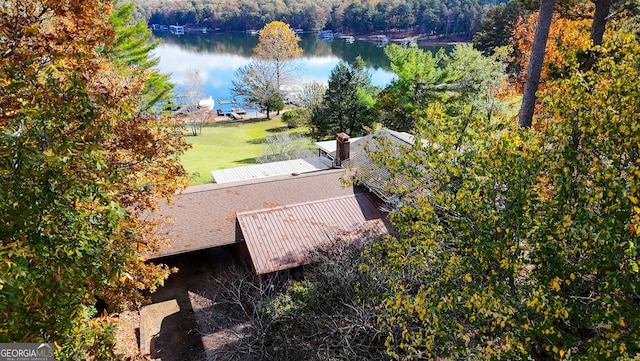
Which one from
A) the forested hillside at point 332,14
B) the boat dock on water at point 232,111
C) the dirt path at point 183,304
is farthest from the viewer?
the forested hillside at point 332,14

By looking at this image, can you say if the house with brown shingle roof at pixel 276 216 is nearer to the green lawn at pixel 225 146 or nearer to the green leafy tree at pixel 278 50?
the green lawn at pixel 225 146

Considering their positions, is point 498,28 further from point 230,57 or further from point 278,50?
point 230,57

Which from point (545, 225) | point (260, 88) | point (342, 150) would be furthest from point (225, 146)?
point (545, 225)

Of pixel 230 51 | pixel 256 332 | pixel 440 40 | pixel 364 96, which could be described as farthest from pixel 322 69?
pixel 256 332

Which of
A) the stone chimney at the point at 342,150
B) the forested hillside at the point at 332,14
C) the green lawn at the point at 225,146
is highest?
the forested hillside at the point at 332,14

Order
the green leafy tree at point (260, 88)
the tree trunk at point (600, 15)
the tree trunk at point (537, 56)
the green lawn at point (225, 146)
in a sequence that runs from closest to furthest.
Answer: the tree trunk at point (537, 56)
the tree trunk at point (600, 15)
the green lawn at point (225, 146)
the green leafy tree at point (260, 88)

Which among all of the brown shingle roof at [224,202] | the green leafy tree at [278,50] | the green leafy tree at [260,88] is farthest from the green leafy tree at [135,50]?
the green leafy tree at [278,50]

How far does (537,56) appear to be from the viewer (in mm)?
10086

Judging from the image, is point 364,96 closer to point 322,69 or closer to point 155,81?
point 155,81

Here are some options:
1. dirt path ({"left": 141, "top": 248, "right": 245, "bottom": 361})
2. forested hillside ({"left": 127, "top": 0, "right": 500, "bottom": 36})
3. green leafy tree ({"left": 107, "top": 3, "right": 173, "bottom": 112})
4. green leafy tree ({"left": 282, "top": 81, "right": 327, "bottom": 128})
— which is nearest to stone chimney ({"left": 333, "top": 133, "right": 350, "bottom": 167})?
dirt path ({"left": 141, "top": 248, "right": 245, "bottom": 361})

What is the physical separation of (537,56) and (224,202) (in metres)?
10.7

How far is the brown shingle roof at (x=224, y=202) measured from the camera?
12992mm

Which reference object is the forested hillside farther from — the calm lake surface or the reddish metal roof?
the reddish metal roof

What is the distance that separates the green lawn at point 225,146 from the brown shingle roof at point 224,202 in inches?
235
